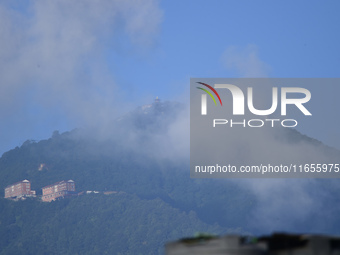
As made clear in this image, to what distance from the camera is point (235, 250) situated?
42344mm

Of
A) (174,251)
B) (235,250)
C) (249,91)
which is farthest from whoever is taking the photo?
(249,91)

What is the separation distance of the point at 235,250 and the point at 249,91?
118 metres

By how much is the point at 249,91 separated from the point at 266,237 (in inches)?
4579

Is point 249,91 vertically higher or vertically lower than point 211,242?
higher

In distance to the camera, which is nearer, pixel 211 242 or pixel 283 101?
pixel 211 242

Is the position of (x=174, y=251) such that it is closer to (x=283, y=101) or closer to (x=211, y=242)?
(x=211, y=242)

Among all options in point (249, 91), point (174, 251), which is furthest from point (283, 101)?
point (174, 251)

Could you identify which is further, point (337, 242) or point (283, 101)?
point (283, 101)

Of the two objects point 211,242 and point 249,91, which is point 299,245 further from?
point 249,91

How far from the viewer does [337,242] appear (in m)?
44.0

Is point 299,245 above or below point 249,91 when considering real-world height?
below

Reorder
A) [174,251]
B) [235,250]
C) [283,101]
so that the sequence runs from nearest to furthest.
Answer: [235,250], [174,251], [283,101]

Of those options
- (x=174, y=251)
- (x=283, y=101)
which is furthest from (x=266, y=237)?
(x=283, y=101)

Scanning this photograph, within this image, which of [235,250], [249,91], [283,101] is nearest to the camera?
[235,250]
